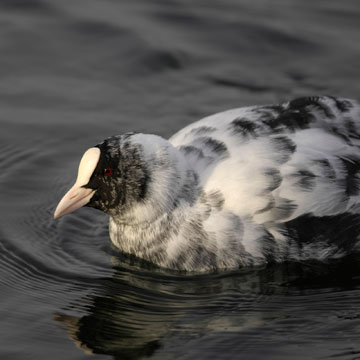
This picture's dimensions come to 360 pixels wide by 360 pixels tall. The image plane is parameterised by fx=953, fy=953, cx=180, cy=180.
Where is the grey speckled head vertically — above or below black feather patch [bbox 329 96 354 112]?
below

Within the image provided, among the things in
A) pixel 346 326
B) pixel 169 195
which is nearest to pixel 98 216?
pixel 169 195

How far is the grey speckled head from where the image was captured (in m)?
7.95

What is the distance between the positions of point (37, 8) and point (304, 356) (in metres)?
7.60

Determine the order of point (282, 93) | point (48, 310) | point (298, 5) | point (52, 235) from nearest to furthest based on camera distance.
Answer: point (48, 310) → point (52, 235) → point (282, 93) → point (298, 5)

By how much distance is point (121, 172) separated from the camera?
26.1 ft

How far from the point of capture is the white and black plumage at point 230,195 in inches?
312

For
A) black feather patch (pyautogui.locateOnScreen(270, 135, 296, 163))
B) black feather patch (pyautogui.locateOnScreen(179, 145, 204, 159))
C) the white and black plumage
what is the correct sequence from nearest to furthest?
the white and black plumage < black feather patch (pyautogui.locateOnScreen(270, 135, 296, 163)) < black feather patch (pyautogui.locateOnScreen(179, 145, 204, 159))

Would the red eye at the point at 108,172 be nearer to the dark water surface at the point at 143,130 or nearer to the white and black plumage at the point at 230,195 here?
the white and black plumage at the point at 230,195

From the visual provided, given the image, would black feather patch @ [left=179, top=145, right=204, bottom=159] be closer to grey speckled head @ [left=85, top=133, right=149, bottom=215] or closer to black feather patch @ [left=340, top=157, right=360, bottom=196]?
grey speckled head @ [left=85, top=133, right=149, bottom=215]

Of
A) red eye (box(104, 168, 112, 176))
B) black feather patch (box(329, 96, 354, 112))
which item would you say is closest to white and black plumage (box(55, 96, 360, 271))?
red eye (box(104, 168, 112, 176))

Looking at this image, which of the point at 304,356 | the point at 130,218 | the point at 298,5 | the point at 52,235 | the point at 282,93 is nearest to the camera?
the point at 304,356

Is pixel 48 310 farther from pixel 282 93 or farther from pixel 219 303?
pixel 282 93

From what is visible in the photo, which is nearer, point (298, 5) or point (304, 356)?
point (304, 356)

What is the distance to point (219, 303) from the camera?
7.66 meters
